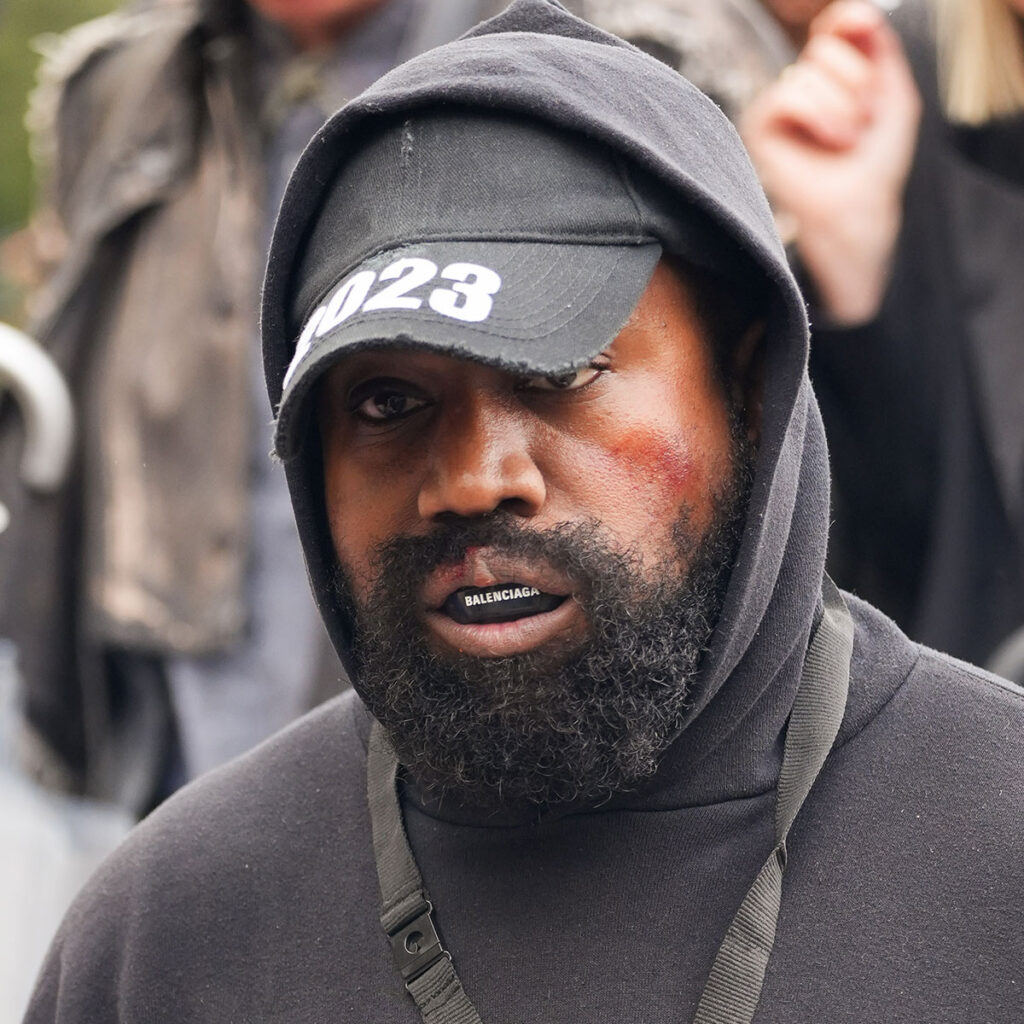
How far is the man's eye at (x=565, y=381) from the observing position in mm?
1918

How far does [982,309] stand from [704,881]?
1689 mm

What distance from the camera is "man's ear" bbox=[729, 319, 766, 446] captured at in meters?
2.07

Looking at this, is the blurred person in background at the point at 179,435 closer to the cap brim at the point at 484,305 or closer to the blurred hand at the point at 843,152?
the blurred hand at the point at 843,152

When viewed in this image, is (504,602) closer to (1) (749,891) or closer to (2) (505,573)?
(2) (505,573)

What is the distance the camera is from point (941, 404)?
11.2ft

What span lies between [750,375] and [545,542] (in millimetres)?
362

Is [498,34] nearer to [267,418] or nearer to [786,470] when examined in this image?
[786,470]

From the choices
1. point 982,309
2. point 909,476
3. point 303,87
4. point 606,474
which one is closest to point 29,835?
point 303,87

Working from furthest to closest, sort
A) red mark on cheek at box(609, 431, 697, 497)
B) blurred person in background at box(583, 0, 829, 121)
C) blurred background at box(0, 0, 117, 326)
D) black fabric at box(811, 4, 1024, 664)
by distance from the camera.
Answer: blurred background at box(0, 0, 117, 326), blurred person in background at box(583, 0, 829, 121), black fabric at box(811, 4, 1024, 664), red mark on cheek at box(609, 431, 697, 497)

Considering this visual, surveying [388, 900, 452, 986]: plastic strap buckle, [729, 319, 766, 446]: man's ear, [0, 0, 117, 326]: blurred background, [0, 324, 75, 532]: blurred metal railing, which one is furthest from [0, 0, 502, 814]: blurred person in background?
[0, 0, 117, 326]: blurred background

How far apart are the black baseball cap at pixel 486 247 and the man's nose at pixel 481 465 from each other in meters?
0.11

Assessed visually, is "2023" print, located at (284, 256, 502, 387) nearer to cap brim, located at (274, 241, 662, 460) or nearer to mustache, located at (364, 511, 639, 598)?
cap brim, located at (274, 241, 662, 460)

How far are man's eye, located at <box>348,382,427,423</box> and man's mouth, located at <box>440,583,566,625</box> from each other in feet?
0.68

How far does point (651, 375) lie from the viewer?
198 cm
